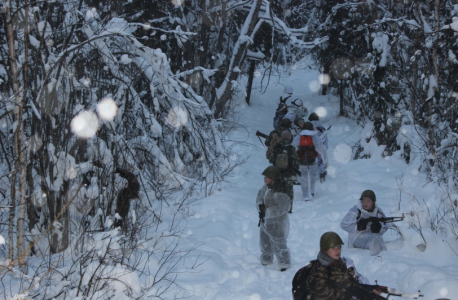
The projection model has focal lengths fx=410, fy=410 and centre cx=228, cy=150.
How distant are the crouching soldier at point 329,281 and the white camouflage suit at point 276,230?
1.99 m

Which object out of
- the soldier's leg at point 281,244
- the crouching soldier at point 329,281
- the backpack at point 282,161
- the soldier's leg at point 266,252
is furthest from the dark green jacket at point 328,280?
the backpack at point 282,161

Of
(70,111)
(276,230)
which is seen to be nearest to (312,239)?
(276,230)

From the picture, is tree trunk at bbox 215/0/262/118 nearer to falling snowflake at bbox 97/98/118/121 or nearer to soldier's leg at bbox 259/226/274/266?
soldier's leg at bbox 259/226/274/266

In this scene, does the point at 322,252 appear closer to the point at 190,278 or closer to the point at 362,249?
the point at 190,278

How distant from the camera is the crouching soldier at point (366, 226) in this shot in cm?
617

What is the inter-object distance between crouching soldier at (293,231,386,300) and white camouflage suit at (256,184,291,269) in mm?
1991

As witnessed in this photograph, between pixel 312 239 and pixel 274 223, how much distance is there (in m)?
1.53

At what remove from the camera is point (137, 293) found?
3814mm

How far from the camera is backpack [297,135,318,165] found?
31.3ft

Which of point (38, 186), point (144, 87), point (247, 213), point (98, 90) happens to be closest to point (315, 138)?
point (247, 213)

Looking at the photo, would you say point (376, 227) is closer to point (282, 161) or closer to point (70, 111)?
point (282, 161)

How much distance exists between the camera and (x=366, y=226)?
20.6 ft

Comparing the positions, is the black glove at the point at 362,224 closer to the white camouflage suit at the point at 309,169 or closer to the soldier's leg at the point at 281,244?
the soldier's leg at the point at 281,244

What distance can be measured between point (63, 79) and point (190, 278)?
112 inches
